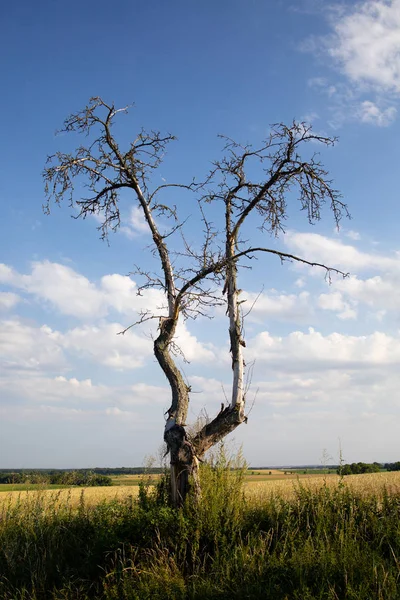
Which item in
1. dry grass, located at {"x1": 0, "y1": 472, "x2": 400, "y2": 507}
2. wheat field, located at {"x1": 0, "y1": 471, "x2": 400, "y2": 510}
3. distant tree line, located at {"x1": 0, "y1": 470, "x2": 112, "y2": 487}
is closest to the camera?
wheat field, located at {"x1": 0, "y1": 471, "x2": 400, "y2": 510}

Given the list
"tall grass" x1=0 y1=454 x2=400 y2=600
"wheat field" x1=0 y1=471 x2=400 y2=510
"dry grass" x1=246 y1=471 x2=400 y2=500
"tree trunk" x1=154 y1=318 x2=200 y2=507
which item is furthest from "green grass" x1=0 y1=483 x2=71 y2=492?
"dry grass" x1=246 y1=471 x2=400 y2=500

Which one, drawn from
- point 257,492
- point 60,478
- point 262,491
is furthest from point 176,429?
point 262,491

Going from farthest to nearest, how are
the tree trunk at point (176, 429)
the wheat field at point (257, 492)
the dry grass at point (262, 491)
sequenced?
the dry grass at point (262, 491) < the wheat field at point (257, 492) < the tree trunk at point (176, 429)

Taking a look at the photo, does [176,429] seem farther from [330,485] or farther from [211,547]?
[330,485]

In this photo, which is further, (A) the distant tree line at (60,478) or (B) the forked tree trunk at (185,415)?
(A) the distant tree line at (60,478)

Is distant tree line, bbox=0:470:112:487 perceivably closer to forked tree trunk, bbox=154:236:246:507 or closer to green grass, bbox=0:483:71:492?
green grass, bbox=0:483:71:492

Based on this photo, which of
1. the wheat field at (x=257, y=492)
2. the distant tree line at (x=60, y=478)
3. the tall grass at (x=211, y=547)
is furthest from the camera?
the distant tree line at (x=60, y=478)

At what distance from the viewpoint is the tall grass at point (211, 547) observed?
20.7ft

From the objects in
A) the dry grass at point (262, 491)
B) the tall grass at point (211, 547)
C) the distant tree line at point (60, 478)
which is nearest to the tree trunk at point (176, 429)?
the tall grass at point (211, 547)

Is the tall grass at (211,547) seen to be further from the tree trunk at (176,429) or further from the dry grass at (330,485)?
the dry grass at (330,485)

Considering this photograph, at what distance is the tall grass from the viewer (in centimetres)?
632

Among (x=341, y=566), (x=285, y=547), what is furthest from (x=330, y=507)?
(x=341, y=566)

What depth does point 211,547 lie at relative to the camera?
25.7ft

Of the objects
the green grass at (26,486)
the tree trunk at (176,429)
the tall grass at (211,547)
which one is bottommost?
the tall grass at (211,547)
